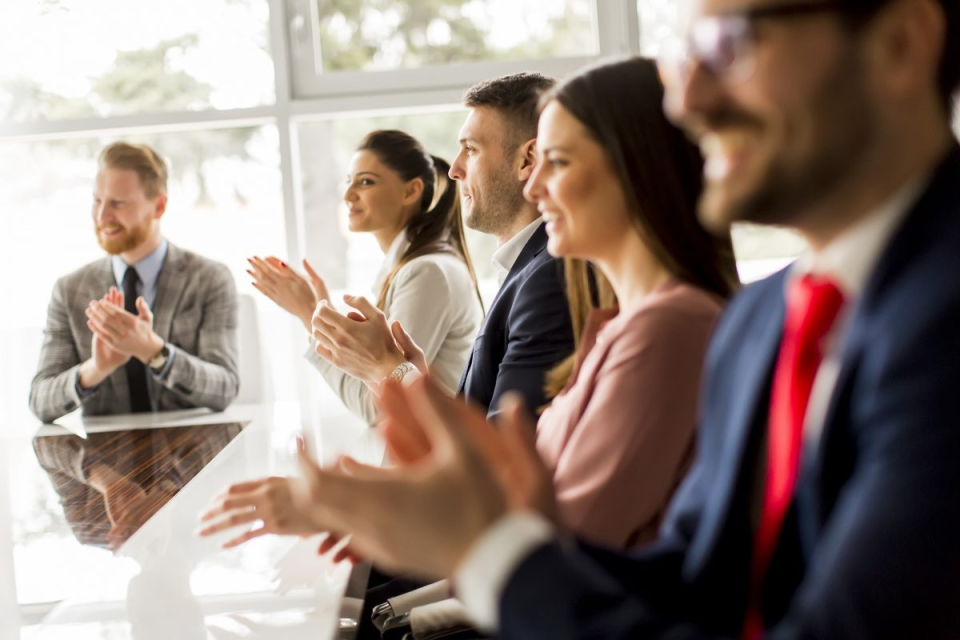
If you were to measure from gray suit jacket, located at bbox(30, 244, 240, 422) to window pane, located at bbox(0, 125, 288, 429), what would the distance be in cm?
49

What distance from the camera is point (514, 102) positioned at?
2.26 m

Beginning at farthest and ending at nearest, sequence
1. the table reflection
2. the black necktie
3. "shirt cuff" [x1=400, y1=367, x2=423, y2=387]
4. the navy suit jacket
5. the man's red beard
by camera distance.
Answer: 1. the man's red beard
2. the black necktie
3. "shirt cuff" [x1=400, y1=367, x2=423, y2=387]
4. the table reflection
5. the navy suit jacket

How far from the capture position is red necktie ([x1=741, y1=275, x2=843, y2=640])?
0.77 m

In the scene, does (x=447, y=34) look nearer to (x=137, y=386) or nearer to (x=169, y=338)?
(x=169, y=338)

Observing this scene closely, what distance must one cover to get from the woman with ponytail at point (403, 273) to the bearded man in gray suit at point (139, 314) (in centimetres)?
54

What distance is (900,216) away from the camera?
29.7 inches

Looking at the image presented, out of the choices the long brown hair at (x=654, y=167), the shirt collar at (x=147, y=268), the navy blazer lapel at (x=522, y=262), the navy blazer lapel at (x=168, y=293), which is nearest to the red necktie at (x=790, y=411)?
the long brown hair at (x=654, y=167)

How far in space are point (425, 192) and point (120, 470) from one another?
1261mm

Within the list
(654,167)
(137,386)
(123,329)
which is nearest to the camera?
(654,167)

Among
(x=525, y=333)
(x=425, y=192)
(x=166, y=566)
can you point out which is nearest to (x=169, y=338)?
(x=425, y=192)

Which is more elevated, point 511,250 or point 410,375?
point 511,250

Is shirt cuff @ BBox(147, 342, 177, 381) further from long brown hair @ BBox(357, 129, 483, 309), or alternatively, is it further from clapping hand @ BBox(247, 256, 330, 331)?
long brown hair @ BBox(357, 129, 483, 309)

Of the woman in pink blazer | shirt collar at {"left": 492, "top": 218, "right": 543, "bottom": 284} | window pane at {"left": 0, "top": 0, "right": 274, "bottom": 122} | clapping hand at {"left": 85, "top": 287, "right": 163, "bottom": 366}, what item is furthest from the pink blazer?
window pane at {"left": 0, "top": 0, "right": 274, "bottom": 122}

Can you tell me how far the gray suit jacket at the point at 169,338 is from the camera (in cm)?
304
